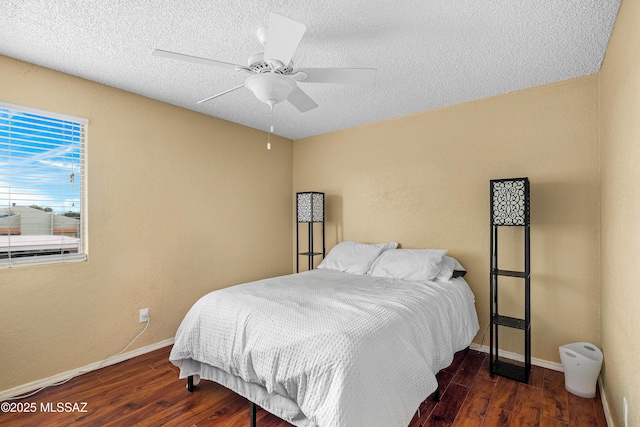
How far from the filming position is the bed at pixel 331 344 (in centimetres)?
145

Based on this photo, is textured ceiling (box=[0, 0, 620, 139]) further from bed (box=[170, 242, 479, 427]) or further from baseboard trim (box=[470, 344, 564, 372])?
baseboard trim (box=[470, 344, 564, 372])

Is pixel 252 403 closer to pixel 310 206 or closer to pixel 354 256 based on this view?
pixel 354 256

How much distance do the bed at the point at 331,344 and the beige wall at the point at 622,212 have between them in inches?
33.4

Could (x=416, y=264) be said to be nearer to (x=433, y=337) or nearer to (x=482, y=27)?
(x=433, y=337)

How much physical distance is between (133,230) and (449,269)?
2.83 meters

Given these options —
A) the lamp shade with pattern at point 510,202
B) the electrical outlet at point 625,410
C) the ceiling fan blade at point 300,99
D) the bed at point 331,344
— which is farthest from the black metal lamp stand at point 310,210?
the electrical outlet at point 625,410

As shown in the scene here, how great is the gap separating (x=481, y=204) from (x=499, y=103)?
910 mm

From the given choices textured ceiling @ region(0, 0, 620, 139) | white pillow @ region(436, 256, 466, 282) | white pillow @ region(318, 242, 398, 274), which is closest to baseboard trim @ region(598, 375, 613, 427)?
white pillow @ region(436, 256, 466, 282)

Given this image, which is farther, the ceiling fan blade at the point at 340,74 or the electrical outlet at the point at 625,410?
the ceiling fan blade at the point at 340,74

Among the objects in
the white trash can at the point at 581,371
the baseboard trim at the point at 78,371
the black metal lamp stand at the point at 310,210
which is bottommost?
the baseboard trim at the point at 78,371

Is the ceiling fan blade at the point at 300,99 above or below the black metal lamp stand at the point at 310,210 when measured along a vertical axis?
above

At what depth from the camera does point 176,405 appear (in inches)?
79.9

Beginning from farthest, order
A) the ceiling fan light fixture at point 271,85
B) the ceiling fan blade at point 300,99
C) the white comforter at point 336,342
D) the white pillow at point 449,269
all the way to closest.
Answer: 1. the white pillow at point 449,269
2. the ceiling fan blade at point 300,99
3. the ceiling fan light fixture at point 271,85
4. the white comforter at point 336,342

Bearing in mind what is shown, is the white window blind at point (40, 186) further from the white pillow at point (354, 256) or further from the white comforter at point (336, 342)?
the white pillow at point (354, 256)
